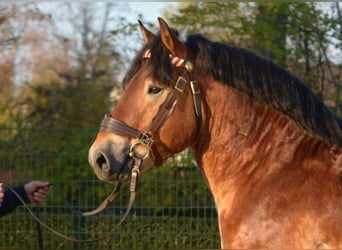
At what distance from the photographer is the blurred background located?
832 centimetres

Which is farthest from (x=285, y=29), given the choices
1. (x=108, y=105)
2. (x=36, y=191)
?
(x=36, y=191)

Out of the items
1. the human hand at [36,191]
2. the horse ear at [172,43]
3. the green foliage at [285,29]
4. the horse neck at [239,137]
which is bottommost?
the human hand at [36,191]

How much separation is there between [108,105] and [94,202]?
3401 millimetres

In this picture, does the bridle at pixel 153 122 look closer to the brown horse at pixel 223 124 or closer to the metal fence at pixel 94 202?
the brown horse at pixel 223 124

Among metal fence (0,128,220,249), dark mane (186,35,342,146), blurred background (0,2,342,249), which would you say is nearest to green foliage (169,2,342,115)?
blurred background (0,2,342,249)

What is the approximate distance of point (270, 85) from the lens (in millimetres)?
3721

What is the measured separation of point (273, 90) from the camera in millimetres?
3717

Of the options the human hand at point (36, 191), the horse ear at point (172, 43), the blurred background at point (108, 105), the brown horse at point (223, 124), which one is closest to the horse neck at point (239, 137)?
the brown horse at point (223, 124)

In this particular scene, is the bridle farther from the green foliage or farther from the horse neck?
the green foliage

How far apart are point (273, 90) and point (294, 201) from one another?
0.70 metres

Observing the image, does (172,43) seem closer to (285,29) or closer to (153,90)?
(153,90)

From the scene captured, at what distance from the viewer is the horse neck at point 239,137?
3.64 m

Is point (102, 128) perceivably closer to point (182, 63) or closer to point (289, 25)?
point (182, 63)

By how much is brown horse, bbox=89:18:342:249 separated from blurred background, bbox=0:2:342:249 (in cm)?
441
